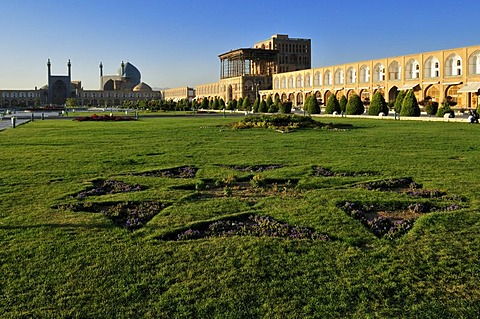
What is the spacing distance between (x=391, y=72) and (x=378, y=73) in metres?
2.02

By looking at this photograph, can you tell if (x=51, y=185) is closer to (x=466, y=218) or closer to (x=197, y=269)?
(x=197, y=269)

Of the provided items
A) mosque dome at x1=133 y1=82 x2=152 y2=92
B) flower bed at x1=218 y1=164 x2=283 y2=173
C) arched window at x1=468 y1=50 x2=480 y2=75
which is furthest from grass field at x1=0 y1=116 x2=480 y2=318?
mosque dome at x1=133 y1=82 x2=152 y2=92

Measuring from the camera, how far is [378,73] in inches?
1934

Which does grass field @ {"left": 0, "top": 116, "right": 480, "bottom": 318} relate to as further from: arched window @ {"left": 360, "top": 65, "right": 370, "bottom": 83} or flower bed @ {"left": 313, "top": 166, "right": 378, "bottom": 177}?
arched window @ {"left": 360, "top": 65, "right": 370, "bottom": 83}

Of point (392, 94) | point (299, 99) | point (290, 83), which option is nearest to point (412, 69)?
point (392, 94)

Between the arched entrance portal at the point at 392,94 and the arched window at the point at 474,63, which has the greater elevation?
the arched window at the point at 474,63

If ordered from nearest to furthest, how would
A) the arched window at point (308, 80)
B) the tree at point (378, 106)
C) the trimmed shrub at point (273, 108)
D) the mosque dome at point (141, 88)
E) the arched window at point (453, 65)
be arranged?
the tree at point (378, 106), the arched window at point (453, 65), the trimmed shrub at point (273, 108), the arched window at point (308, 80), the mosque dome at point (141, 88)

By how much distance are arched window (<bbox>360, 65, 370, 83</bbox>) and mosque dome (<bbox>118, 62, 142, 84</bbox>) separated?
294 feet

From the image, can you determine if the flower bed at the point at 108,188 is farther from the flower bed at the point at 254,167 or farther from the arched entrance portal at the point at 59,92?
the arched entrance portal at the point at 59,92

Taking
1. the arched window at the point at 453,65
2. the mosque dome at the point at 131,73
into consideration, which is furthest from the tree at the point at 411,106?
the mosque dome at the point at 131,73

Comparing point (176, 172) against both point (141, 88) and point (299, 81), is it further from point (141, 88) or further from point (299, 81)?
point (141, 88)

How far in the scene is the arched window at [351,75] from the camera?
5266cm

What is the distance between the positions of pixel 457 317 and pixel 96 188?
17.6 ft

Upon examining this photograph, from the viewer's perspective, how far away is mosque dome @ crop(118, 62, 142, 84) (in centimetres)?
13062
